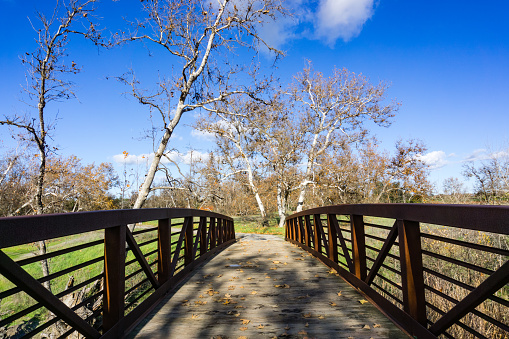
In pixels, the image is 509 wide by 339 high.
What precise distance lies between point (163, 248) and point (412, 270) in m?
3.29

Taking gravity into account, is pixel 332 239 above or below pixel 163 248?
below

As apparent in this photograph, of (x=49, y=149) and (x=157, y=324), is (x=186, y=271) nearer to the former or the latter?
(x=157, y=324)

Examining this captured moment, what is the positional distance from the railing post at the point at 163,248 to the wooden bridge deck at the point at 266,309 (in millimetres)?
324

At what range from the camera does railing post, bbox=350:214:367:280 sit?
4555mm

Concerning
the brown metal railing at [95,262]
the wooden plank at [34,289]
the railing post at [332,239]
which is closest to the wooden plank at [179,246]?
the brown metal railing at [95,262]

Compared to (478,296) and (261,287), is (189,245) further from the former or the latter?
(478,296)

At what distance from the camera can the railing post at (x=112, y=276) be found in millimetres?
3000

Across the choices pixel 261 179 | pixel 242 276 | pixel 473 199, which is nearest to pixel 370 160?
pixel 473 199

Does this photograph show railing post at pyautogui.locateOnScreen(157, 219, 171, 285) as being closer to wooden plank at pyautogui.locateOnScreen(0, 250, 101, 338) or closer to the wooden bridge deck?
the wooden bridge deck

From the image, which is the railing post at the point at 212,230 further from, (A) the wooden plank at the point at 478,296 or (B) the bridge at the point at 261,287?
(A) the wooden plank at the point at 478,296

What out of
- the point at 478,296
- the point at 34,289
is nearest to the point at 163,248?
the point at 34,289

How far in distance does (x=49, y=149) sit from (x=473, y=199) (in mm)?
23554

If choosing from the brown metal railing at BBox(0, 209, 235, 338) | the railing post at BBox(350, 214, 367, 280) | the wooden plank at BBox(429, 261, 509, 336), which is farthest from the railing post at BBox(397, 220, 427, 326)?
the brown metal railing at BBox(0, 209, 235, 338)

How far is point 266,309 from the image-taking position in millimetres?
3838
